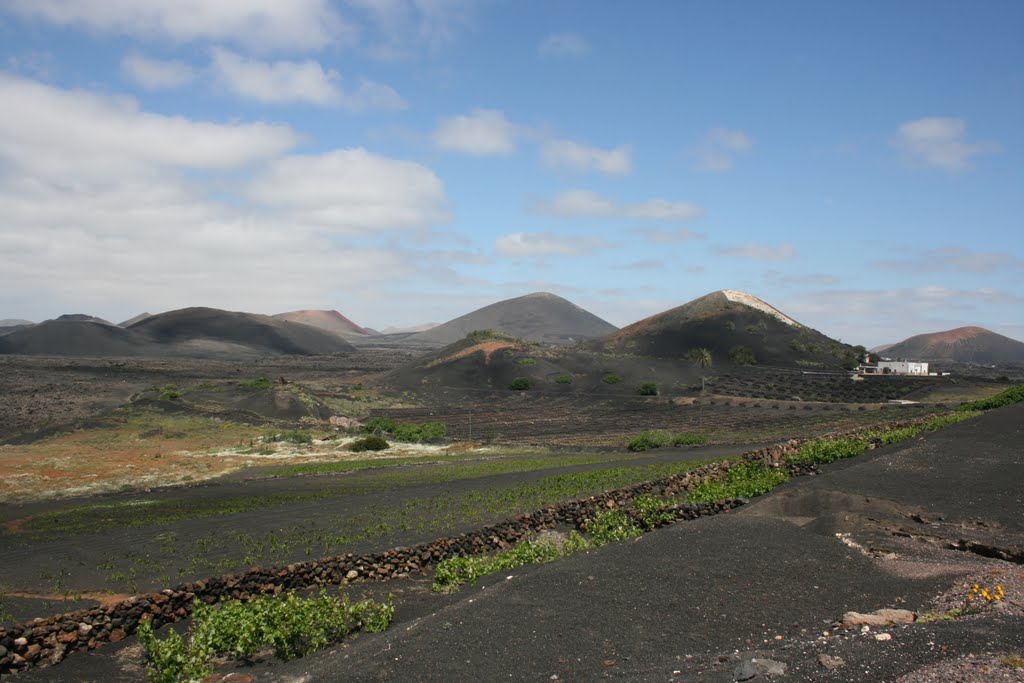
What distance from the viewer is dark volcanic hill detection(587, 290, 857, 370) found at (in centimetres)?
10519

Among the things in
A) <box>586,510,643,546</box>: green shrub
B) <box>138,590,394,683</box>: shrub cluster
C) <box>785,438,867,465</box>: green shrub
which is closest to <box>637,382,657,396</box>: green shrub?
<box>785,438,867,465</box>: green shrub

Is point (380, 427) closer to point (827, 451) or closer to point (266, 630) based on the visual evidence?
point (827, 451)

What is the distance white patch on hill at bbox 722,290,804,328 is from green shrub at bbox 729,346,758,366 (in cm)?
1979

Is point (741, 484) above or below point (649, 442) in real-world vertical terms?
above

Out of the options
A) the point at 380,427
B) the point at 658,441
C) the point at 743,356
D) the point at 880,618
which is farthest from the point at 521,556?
the point at 743,356

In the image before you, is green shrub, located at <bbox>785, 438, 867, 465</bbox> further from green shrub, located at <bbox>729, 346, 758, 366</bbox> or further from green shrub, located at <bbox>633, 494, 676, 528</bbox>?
green shrub, located at <bbox>729, 346, 758, 366</bbox>

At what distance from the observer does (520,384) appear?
285ft

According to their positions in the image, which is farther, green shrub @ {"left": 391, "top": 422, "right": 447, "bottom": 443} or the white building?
the white building

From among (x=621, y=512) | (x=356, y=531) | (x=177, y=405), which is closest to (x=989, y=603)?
(x=621, y=512)

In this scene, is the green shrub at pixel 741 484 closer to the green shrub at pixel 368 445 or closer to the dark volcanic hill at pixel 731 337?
the green shrub at pixel 368 445

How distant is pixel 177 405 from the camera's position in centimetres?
5994

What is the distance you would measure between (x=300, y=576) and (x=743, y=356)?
9471 cm

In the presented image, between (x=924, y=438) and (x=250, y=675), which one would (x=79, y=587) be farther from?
(x=924, y=438)

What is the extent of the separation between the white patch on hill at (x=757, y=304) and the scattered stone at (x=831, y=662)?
120 m
